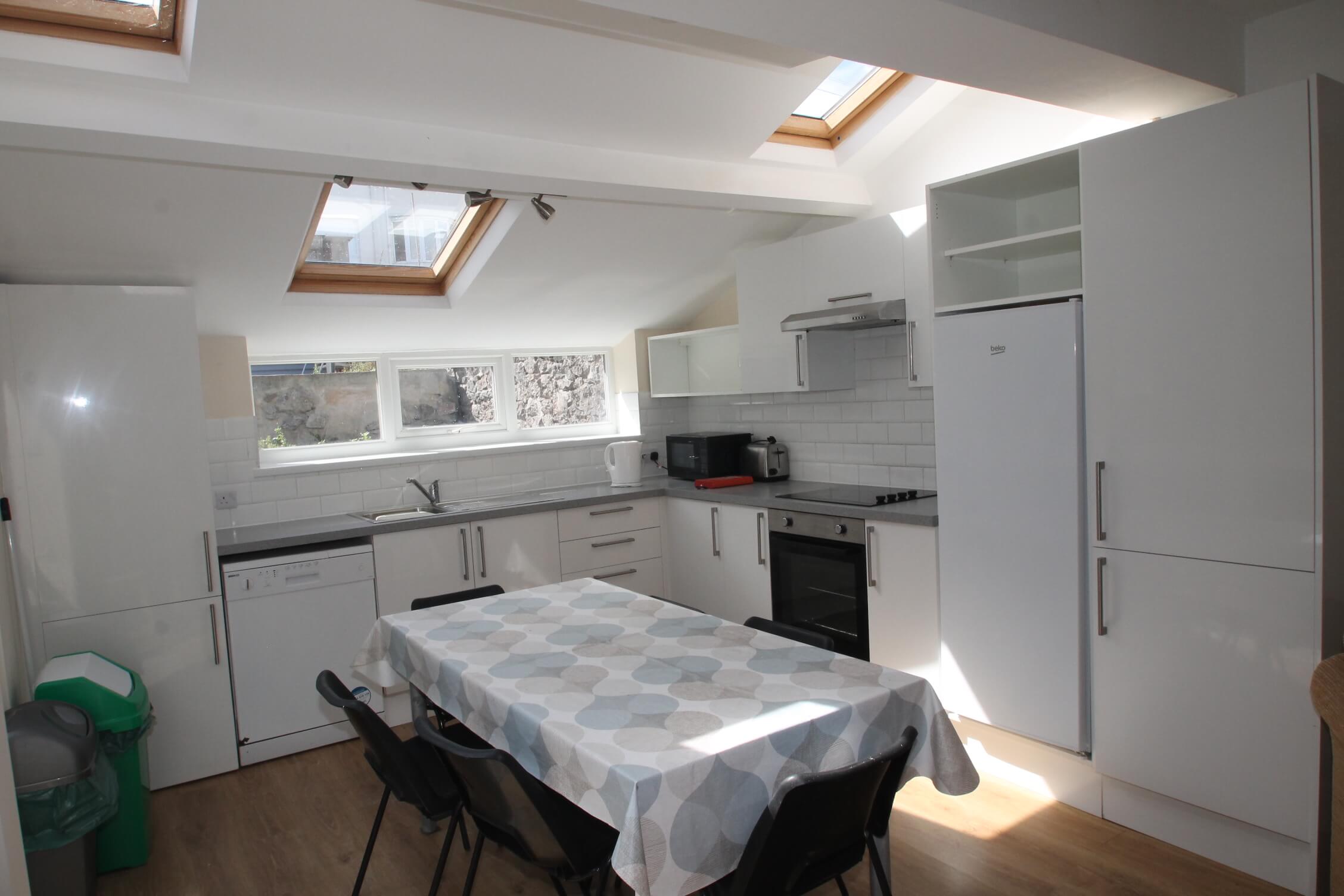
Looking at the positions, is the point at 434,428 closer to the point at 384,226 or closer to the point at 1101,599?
the point at 384,226

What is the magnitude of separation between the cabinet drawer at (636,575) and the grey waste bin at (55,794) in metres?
2.26

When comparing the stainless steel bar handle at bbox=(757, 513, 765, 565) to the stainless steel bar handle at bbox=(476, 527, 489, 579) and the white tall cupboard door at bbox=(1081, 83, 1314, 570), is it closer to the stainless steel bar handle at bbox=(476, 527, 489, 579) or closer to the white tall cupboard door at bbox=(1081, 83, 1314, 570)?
the stainless steel bar handle at bbox=(476, 527, 489, 579)

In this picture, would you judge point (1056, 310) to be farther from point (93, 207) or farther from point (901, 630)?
point (93, 207)

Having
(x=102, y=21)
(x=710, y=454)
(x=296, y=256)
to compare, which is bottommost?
(x=710, y=454)

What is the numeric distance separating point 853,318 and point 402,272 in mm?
2223

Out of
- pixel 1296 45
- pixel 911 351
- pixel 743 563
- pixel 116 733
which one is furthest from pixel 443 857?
pixel 1296 45

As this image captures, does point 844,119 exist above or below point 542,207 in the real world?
above

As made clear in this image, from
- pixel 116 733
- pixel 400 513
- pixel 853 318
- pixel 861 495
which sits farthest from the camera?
pixel 400 513

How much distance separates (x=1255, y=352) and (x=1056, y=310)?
1.90ft

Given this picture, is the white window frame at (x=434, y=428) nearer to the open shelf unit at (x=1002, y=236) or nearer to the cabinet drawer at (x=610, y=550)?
the cabinet drawer at (x=610, y=550)

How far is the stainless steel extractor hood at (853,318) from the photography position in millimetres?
3650

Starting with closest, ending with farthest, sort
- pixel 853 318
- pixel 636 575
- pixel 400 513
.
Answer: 1. pixel 853 318
2. pixel 400 513
3. pixel 636 575

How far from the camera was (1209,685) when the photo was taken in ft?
8.05

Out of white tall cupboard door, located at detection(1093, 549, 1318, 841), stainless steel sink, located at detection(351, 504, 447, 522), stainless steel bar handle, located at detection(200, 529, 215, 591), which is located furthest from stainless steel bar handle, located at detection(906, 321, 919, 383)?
stainless steel bar handle, located at detection(200, 529, 215, 591)
